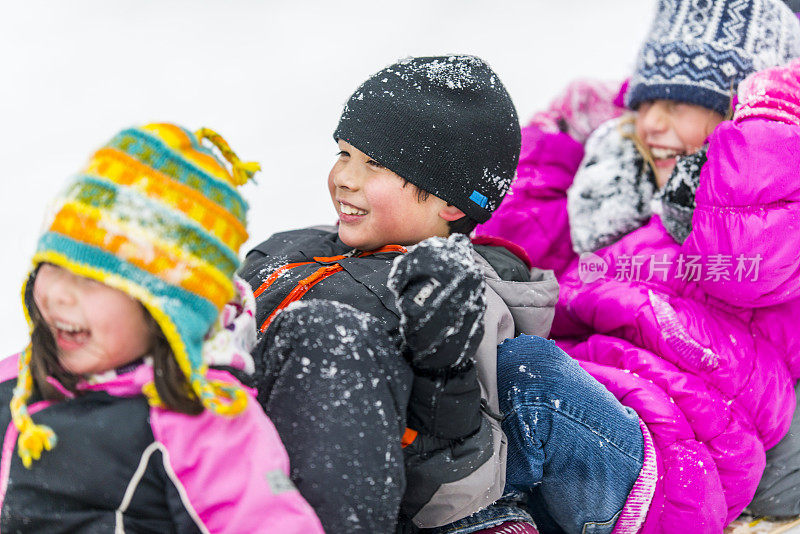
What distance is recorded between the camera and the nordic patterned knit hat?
1.34 meters

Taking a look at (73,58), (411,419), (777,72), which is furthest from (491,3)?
(411,419)

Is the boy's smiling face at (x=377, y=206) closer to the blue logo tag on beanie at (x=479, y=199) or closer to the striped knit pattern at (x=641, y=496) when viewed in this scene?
the blue logo tag on beanie at (x=479, y=199)

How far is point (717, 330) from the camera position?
1176 mm

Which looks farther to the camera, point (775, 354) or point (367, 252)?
point (775, 354)

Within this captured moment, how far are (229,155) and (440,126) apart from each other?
401 millimetres

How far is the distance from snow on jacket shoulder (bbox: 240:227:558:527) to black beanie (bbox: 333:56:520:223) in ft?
0.39

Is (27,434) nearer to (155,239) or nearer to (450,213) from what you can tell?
(155,239)

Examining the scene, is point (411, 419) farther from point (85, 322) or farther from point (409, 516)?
point (85, 322)

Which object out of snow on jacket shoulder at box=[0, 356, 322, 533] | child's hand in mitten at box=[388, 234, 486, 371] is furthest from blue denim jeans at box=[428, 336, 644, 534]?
snow on jacket shoulder at box=[0, 356, 322, 533]

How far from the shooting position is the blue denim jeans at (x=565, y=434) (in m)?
0.95

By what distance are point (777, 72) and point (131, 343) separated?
1.11m

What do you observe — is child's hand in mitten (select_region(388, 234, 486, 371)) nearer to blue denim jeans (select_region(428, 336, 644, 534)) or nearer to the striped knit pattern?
blue denim jeans (select_region(428, 336, 644, 534))

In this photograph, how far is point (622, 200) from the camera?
139 cm

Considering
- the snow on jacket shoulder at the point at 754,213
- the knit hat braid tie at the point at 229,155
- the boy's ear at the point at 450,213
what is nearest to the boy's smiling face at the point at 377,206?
the boy's ear at the point at 450,213
